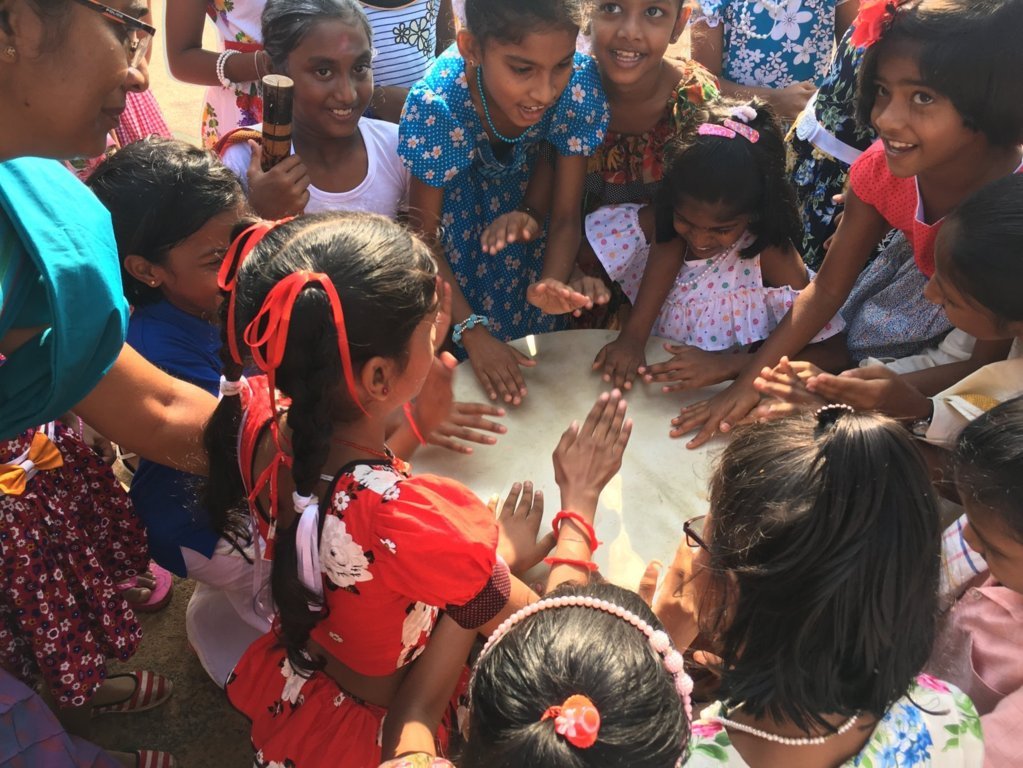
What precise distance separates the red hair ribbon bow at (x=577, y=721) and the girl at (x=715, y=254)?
121cm

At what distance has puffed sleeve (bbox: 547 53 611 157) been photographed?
2326 mm

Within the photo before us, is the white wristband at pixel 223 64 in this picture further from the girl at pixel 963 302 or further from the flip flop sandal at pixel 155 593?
the girl at pixel 963 302

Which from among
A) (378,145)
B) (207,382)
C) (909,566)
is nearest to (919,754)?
(909,566)

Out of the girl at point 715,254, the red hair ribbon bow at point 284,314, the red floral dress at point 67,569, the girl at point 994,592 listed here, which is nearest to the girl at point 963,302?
the girl at point 715,254

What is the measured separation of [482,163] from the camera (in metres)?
2.41

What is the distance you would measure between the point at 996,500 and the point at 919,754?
42cm

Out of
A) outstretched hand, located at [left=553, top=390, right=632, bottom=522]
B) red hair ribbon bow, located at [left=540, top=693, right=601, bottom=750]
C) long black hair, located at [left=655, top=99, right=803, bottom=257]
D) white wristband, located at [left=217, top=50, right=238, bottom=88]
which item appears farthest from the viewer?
white wristband, located at [left=217, top=50, right=238, bottom=88]

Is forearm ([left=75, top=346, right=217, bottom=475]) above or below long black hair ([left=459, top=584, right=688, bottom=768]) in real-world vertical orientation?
below

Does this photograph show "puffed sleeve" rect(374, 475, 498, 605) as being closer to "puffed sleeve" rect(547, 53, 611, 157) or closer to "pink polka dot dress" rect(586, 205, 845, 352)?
"pink polka dot dress" rect(586, 205, 845, 352)

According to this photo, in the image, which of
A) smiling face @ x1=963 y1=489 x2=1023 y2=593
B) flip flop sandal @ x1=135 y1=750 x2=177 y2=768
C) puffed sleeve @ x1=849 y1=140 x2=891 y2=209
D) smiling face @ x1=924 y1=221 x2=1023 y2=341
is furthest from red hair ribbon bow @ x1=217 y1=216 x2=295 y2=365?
puffed sleeve @ x1=849 y1=140 x2=891 y2=209

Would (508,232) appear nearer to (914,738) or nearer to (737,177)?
(737,177)

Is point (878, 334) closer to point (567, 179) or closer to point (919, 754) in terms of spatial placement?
point (567, 179)

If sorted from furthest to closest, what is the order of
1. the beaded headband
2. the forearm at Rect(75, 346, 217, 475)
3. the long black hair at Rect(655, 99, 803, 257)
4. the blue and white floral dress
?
the blue and white floral dress, the long black hair at Rect(655, 99, 803, 257), the forearm at Rect(75, 346, 217, 475), the beaded headband

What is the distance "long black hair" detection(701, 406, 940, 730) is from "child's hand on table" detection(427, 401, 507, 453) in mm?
791
